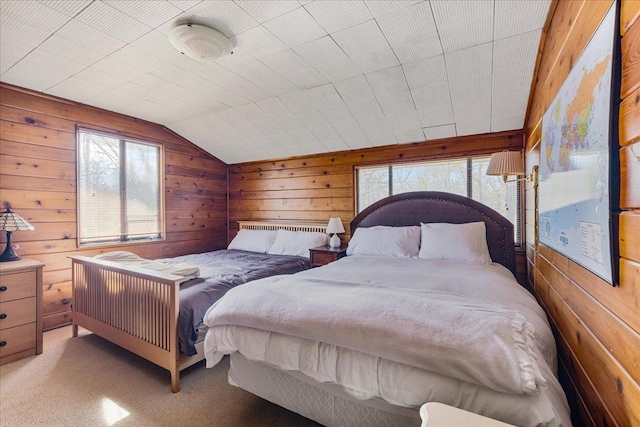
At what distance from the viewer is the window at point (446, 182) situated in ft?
10.1

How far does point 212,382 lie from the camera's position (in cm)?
204

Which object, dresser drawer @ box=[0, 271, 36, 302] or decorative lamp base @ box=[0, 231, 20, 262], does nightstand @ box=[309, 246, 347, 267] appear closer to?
dresser drawer @ box=[0, 271, 36, 302]

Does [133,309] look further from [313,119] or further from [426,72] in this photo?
[426,72]

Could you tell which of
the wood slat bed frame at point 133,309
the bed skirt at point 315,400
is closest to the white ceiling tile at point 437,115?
A: the bed skirt at point 315,400

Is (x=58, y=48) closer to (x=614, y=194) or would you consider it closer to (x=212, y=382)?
(x=212, y=382)

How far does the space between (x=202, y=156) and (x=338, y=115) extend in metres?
2.39

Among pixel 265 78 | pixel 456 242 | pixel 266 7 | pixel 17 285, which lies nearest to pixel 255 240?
pixel 265 78

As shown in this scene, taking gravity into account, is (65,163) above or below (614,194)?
above

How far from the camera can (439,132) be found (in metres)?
3.16

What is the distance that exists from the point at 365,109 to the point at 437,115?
28.1 inches

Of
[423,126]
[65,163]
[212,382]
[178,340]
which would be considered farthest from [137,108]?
[423,126]

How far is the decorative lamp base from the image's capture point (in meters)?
2.45

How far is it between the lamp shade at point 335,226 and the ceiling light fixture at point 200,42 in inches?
86.5

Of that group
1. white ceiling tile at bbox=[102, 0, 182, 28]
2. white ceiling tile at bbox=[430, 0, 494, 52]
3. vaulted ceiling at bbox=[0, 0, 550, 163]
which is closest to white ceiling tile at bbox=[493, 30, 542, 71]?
vaulted ceiling at bbox=[0, 0, 550, 163]
